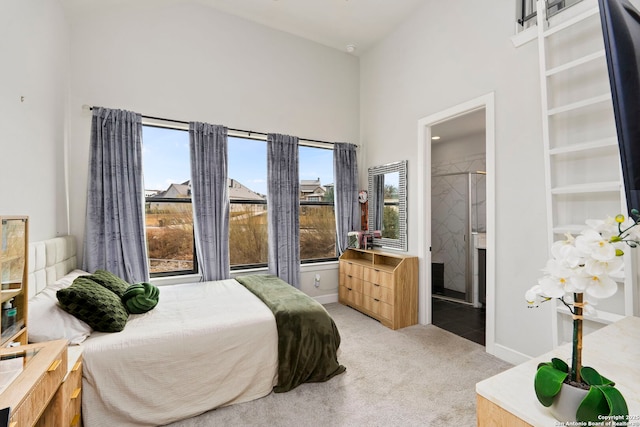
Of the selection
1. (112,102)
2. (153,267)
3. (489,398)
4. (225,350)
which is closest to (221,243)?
(153,267)

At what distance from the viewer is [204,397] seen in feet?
6.17

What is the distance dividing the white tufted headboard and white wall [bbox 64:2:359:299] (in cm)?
36

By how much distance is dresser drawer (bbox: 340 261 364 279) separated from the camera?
369 centimetres

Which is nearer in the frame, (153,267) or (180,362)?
(180,362)

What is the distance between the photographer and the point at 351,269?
386 centimetres

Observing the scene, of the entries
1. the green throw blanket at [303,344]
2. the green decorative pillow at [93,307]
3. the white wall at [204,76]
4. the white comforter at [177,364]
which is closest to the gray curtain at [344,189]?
the white wall at [204,76]

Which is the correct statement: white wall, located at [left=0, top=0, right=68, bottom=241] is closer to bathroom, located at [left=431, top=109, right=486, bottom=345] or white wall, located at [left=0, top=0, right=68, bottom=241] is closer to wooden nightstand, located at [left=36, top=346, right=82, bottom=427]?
wooden nightstand, located at [left=36, top=346, right=82, bottom=427]

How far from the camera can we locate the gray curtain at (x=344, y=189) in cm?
412

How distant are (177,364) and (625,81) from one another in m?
2.67

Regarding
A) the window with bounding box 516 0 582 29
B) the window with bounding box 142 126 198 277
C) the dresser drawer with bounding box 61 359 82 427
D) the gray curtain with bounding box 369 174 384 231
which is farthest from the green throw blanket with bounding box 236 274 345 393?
the window with bounding box 516 0 582 29

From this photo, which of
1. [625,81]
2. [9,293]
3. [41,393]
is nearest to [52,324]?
[9,293]

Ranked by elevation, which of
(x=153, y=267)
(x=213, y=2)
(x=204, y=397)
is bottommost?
(x=204, y=397)

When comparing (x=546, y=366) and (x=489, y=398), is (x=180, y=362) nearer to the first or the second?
(x=489, y=398)

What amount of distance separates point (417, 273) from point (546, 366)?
2.65 meters
